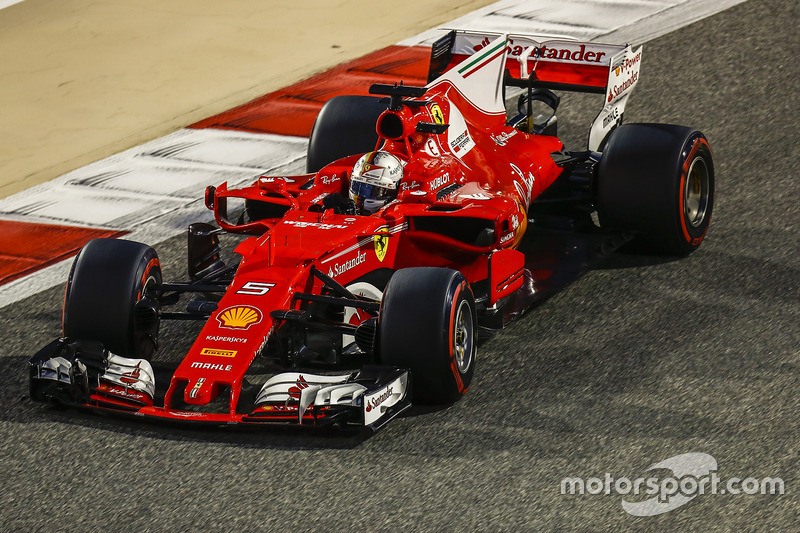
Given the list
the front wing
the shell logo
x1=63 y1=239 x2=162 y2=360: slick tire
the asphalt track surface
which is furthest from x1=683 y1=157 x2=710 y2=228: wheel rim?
x1=63 y1=239 x2=162 y2=360: slick tire

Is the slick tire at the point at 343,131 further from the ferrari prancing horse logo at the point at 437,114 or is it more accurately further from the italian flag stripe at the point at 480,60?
the ferrari prancing horse logo at the point at 437,114

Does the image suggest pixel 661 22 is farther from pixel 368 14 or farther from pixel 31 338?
pixel 31 338

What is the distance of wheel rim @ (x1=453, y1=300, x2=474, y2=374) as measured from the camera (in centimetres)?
699

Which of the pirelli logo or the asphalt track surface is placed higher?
the pirelli logo

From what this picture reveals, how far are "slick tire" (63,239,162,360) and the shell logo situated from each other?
537mm

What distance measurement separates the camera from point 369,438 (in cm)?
675

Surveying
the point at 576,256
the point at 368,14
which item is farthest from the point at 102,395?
the point at 368,14

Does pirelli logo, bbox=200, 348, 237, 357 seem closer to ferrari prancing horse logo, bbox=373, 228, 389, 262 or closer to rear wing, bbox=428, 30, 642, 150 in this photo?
ferrari prancing horse logo, bbox=373, 228, 389, 262

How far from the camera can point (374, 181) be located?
25.7 feet

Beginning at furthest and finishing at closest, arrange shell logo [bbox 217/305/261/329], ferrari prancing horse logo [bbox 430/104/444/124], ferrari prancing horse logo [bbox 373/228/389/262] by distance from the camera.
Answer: ferrari prancing horse logo [bbox 430/104/444/124] < ferrari prancing horse logo [bbox 373/228/389/262] < shell logo [bbox 217/305/261/329]

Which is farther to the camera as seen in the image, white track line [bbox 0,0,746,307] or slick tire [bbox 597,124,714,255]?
white track line [bbox 0,0,746,307]

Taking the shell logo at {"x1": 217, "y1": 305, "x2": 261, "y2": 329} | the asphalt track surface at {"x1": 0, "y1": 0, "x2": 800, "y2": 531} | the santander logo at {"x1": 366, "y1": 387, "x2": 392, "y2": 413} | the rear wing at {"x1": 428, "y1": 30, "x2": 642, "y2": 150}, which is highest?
the rear wing at {"x1": 428, "y1": 30, "x2": 642, "y2": 150}

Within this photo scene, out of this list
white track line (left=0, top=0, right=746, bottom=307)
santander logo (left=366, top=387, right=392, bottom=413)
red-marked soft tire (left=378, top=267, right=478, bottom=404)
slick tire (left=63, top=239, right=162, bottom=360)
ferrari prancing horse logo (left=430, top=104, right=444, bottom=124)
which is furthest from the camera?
white track line (left=0, top=0, right=746, bottom=307)

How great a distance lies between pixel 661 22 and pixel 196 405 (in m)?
9.12
